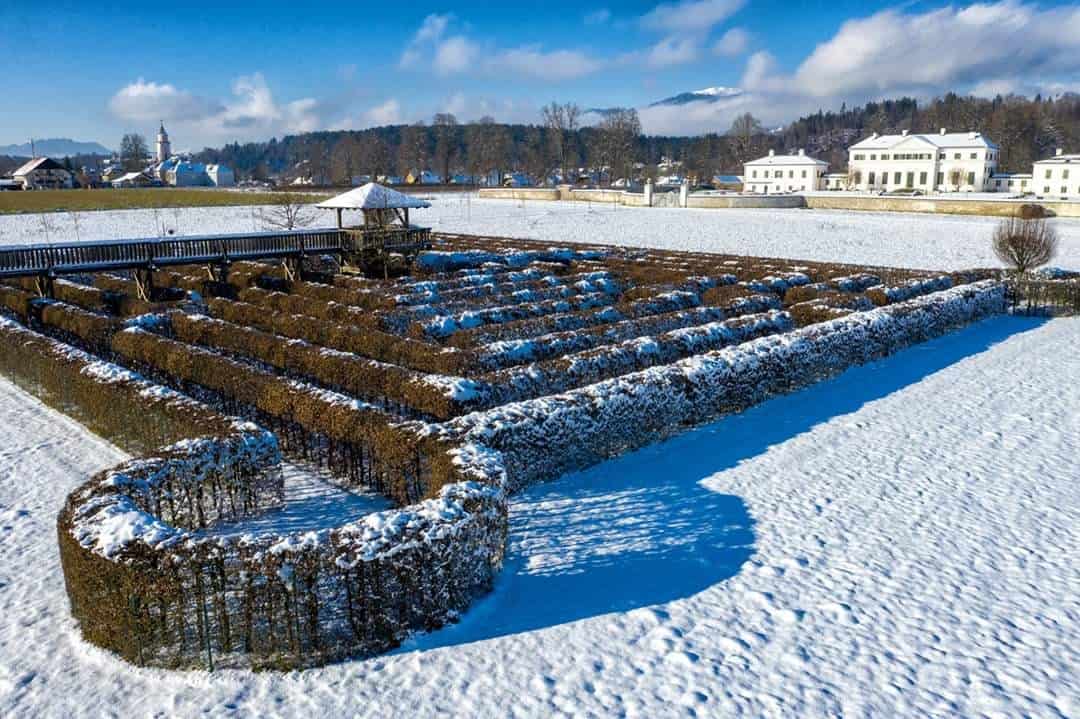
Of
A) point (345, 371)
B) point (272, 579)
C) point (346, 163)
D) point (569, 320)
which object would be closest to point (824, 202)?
point (569, 320)

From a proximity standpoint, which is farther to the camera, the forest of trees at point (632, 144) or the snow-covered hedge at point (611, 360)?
the forest of trees at point (632, 144)

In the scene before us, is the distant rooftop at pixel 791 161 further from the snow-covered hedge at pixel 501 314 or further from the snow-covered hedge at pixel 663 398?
the snow-covered hedge at pixel 663 398

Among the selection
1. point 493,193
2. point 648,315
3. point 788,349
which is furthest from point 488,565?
point 493,193

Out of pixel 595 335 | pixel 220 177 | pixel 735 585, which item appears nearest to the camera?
pixel 735 585

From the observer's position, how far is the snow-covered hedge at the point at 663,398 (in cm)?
995

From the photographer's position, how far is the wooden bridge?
2162 cm

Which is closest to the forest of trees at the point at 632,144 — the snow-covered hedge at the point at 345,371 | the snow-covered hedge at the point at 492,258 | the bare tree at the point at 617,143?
the bare tree at the point at 617,143

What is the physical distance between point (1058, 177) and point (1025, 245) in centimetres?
6456

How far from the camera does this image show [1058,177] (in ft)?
249

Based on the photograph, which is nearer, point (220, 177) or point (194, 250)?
point (194, 250)

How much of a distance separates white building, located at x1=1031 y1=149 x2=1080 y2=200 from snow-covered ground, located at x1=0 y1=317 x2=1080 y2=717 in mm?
78072

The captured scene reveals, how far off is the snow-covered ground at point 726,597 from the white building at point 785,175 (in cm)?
8320

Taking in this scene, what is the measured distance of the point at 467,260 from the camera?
28.4 metres

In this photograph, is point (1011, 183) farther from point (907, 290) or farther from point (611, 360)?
point (611, 360)
